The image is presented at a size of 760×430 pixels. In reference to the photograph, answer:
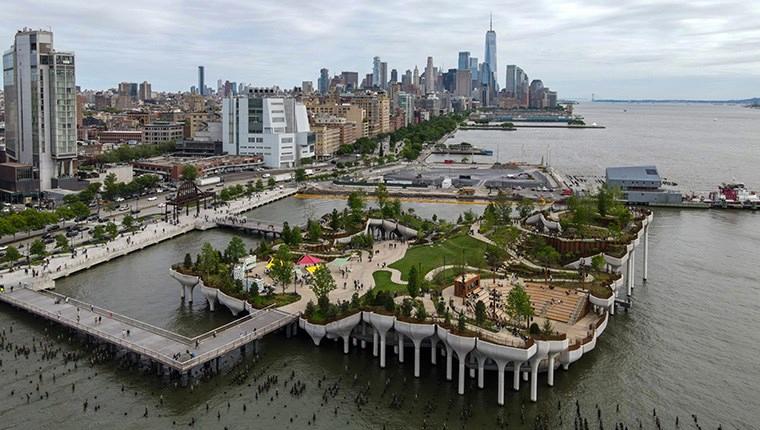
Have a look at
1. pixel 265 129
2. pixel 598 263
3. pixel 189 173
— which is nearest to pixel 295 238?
pixel 598 263

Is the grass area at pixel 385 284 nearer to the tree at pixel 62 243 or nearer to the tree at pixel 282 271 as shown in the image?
the tree at pixel 282 271

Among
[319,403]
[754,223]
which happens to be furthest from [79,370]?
[754,223]

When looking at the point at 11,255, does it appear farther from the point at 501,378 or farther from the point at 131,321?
the point at 501,378

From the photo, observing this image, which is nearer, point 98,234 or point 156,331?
point 156,331

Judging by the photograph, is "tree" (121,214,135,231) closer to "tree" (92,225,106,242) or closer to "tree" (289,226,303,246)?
"tree" (92,225,106,242)

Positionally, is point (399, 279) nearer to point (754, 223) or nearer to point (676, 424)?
point (676, 424)

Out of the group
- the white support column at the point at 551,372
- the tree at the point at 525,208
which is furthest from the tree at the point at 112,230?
the white support column at the point at 551,372
